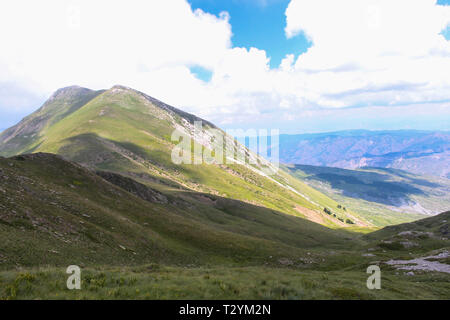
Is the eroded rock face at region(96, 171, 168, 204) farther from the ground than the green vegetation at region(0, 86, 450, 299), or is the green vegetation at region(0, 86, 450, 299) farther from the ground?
the eroded rock face at region(96, 171, 168, 204)

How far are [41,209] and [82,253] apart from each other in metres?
10.3

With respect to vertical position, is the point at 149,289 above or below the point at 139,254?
above

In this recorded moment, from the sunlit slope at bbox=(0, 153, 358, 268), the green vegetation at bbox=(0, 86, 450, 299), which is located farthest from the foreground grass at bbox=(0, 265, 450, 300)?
the sunlit slope at bbox=(0, 153, 358, 268)

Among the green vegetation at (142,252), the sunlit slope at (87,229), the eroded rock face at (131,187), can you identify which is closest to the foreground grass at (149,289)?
the green vegetation at (142,252)

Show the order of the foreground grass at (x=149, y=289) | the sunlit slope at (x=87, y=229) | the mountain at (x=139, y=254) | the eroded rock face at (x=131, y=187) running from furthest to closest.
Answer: the eroded rock face at (x=131, y=187) → the sunlit slope at (x=87, y=229) → the mountain at (x=139, y=254) → the foreground grass at (x=149, y=289)

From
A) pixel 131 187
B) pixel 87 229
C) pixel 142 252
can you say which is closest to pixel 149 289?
pixel 142 252

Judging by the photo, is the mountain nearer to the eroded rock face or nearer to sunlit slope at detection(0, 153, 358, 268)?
sunlit slope at detection(0, 153, 358, 268)

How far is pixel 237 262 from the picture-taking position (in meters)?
45.7

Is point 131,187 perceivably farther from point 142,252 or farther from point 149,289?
point 149,289

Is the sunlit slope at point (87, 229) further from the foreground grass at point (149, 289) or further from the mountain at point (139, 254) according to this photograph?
the foreground grass at point (149, 289)

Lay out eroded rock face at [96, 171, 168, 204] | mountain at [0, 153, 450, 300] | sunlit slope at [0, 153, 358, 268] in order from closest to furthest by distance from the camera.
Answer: mountain at [0, 153, 450, 300], sunlit slope at [0, 153, 358, 268], eroded rock face at [96, 171, 168, 204]

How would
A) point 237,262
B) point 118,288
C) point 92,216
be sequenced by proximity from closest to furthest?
point 118,288 → point 92,216 → point 237,262
